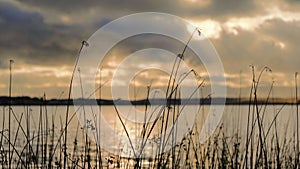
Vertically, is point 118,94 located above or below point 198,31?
below

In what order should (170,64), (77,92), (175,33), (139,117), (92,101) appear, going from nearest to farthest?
(92,101), (77,92), (170,64), (175,33), (139,117)

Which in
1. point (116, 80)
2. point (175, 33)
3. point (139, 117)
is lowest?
point (139, 117)

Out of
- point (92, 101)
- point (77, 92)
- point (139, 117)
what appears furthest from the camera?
point (139, 117)

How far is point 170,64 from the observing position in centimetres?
555

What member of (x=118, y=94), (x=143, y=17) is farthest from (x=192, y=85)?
(x=143, y=17)

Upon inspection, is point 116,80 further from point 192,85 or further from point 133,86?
point 192,85

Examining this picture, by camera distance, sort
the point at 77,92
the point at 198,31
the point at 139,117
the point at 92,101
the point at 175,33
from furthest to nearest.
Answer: the point at 139,117 → the point at 175,33 → the point at 77,92 → the point at 92,101 → the point at 198,31

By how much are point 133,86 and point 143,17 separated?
107cm

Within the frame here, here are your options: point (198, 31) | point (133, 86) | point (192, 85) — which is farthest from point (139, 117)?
point (198, 31)

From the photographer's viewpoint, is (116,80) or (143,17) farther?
(143,17)

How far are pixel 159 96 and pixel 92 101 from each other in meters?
0.62

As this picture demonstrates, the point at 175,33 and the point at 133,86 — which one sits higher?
the point at 175,33

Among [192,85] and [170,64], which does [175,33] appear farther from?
Result: [192,85]

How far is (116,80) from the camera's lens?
568cm
